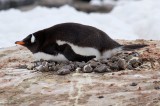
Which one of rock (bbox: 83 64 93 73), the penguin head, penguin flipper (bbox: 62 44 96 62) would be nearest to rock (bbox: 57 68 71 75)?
rock (bbox: 83 64 93 73)

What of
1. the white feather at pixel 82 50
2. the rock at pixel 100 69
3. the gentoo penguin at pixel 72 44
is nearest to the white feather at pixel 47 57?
the gentoo penguin at pixel 72 44

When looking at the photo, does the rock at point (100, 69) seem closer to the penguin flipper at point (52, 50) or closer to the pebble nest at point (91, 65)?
the pebble nest at point (91, 65)

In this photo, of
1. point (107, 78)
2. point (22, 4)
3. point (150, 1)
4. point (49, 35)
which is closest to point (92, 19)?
point (150, 1)

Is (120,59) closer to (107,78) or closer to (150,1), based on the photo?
(107,78)

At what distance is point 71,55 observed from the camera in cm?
488

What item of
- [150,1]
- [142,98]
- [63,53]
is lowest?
[142,98]

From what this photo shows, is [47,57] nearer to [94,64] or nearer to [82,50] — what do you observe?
[82,50]

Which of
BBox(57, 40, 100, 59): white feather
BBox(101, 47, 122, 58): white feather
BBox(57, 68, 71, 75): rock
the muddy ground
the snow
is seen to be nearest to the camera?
the muddy ground

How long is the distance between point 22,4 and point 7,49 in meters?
9.08

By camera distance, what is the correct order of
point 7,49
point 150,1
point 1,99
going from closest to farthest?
point 1,99
point 7,49
point 150,1

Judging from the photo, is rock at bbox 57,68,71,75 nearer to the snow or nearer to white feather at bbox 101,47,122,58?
white feather at bbox 101,47,122,58

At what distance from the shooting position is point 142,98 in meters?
3.89

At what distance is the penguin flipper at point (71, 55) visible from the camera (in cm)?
486

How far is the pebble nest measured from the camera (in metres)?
4.66
